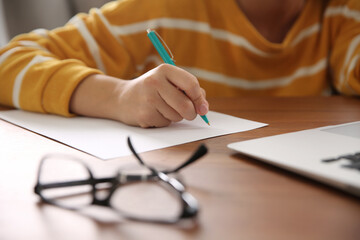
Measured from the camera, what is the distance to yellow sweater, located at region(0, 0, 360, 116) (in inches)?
35.6

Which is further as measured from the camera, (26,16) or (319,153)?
(26,16)

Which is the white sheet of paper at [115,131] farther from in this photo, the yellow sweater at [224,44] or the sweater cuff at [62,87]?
the yellow sweater at [224,44]

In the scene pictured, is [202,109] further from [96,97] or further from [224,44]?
[224,44]

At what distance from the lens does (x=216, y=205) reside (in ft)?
0.98

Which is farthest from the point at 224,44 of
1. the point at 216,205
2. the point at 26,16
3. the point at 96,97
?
the point at 216,205

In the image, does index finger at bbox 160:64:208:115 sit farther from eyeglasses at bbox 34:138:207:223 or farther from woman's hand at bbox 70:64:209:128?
eyeglasses at bbox 34:138:207:223

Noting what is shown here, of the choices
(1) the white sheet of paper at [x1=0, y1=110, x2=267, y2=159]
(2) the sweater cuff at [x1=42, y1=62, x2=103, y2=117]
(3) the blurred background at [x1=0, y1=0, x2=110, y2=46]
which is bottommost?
(1) the white sheet of paper at [x1=0, y1=110, x2=267, y2=159]

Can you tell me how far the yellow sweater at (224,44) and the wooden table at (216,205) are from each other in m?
0.48

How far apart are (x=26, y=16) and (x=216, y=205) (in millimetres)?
1030

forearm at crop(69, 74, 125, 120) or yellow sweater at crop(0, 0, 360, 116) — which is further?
yellow sweater at crop(0, 0, 360, 116)

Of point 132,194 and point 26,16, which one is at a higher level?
point 26,16

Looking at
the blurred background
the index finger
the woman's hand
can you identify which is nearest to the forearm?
the woman's hand

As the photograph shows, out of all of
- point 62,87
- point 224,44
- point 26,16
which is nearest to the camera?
point 62,87

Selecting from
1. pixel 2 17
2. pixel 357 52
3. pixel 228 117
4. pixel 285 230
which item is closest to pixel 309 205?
pixel 285 230
